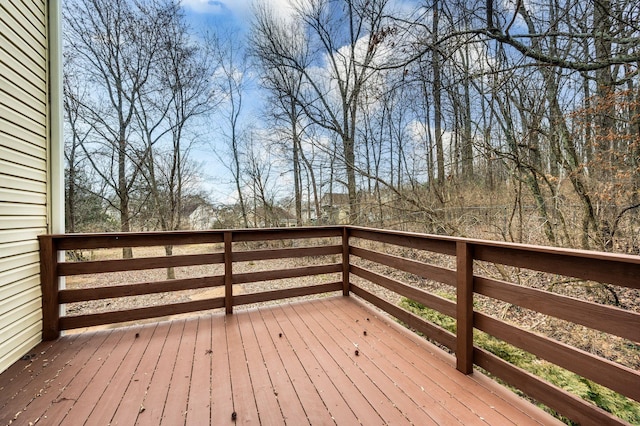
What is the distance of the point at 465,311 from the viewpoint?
1.94 meters

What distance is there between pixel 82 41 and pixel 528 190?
956cm

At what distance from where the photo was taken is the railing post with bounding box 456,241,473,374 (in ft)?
6.34

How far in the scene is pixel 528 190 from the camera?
520 cm

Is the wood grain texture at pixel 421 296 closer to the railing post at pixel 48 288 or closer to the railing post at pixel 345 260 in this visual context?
the railing post at pixel 345 260

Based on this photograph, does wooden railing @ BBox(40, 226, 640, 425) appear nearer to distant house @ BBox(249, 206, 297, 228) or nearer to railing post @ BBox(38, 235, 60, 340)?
railing post @ BBox(38, 235, 60, 340)

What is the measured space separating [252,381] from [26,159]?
2469mm

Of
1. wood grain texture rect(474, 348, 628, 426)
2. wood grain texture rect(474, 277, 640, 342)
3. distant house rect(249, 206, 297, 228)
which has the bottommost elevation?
wood grain texture rect(474, 348, 628, 426)

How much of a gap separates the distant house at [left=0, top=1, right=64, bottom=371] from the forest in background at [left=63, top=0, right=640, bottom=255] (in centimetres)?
360

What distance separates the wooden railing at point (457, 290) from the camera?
132 centimetres

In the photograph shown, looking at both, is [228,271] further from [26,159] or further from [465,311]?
[465,311]

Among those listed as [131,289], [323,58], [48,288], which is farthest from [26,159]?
[323,58]

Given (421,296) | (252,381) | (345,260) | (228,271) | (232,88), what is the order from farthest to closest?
1. (232,88)
2. (345,260)
3. (228,271)
4. (421,296)
5. (252,381)

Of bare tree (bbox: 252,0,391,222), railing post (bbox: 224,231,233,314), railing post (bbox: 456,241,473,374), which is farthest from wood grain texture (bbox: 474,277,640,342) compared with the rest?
bare tree (bbox: 252,0,391,222)

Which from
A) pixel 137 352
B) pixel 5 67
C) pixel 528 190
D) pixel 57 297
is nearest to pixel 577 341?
pixel 528 190
